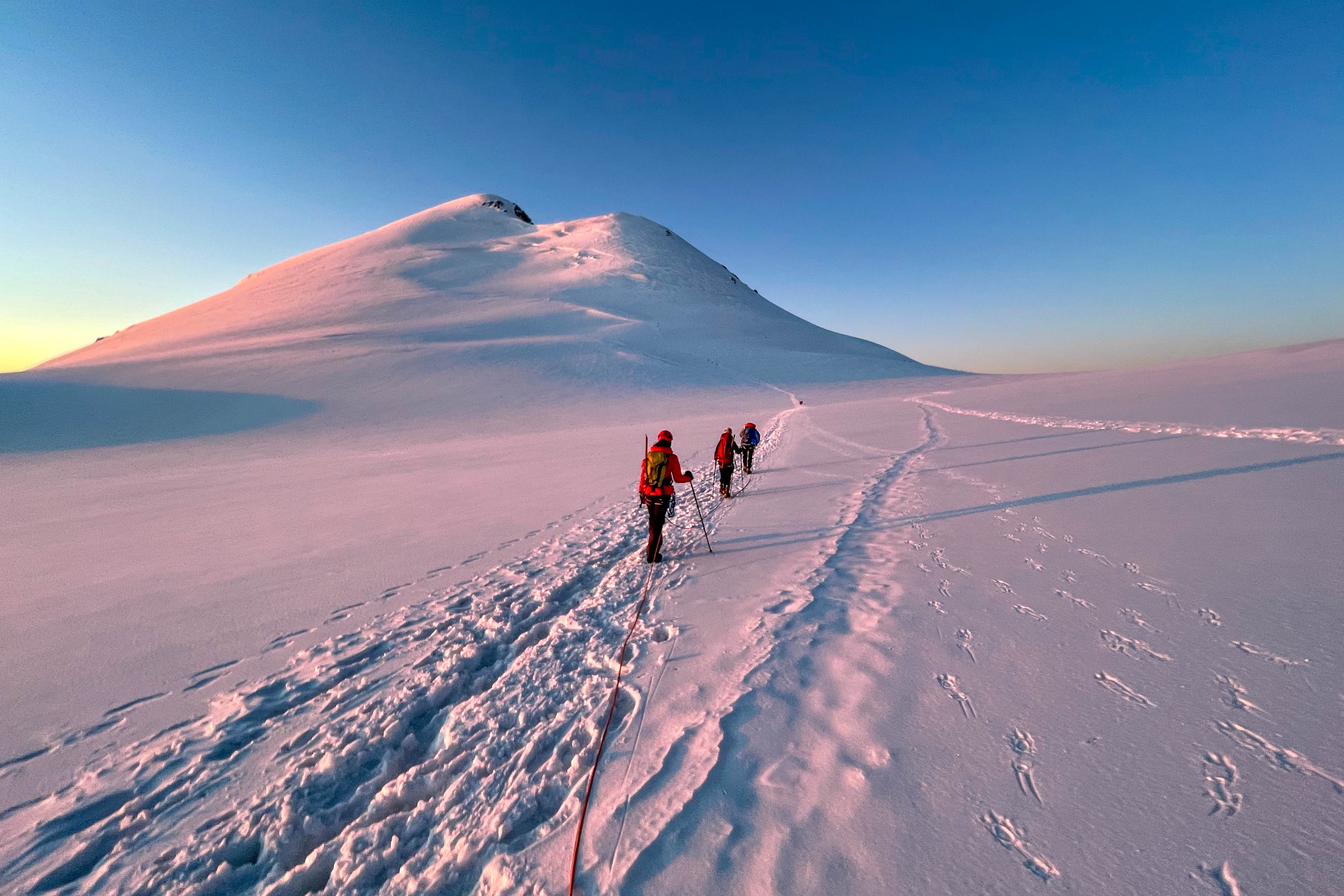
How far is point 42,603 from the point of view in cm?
727

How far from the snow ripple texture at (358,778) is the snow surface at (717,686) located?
2 cm

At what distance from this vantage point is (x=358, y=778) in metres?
3.95

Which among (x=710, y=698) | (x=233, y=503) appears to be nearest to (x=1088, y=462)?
(x=710, y=698)

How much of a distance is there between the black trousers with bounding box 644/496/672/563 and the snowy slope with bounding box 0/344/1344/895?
0.35 m

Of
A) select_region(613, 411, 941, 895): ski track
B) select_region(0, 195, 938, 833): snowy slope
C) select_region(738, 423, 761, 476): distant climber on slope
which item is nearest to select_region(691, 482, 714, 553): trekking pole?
select_region(613, 411, 941, 895): ski track

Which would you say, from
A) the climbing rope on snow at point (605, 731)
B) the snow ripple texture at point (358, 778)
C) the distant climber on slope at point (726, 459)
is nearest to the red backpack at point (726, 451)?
the distant climber on slope at point (726, 459)

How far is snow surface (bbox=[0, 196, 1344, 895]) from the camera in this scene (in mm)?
3037

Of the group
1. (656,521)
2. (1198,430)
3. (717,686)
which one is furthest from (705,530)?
(1198,430)

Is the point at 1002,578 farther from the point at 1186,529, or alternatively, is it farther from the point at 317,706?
the point at 317,706

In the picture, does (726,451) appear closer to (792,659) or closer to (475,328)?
(792,659)

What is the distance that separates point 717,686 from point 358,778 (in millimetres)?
2854

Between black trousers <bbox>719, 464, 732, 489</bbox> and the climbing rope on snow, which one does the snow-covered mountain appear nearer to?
black trousers <bbox>719, 464, 732, 489</bbox>

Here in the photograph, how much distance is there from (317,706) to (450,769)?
1781 mm

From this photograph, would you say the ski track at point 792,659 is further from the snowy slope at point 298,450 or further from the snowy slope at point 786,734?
the snowy slope at point 298,450
